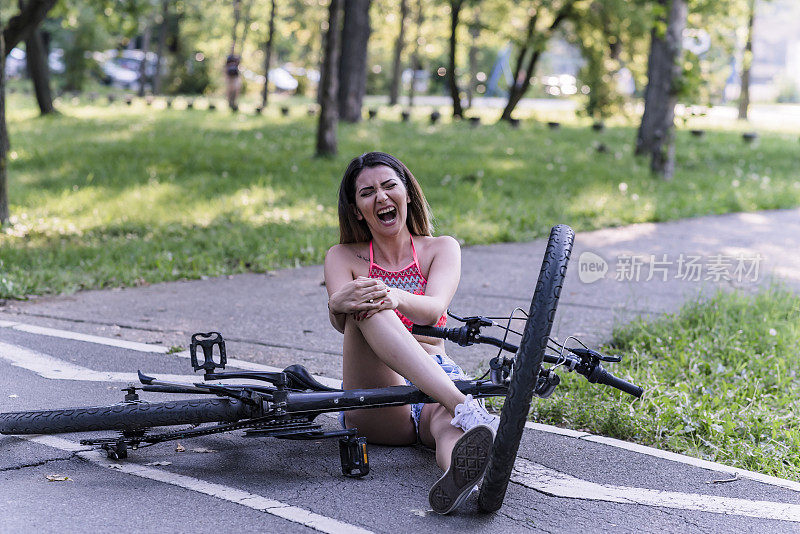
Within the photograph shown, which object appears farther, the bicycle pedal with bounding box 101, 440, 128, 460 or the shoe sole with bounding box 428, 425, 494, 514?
the bicycle pedal with bounding box 101, 440, 128, 460

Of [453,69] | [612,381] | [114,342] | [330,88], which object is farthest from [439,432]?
[453,69]

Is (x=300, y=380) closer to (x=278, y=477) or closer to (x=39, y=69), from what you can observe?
(x=278, y=477)

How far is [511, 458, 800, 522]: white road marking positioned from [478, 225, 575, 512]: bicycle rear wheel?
0.58 m

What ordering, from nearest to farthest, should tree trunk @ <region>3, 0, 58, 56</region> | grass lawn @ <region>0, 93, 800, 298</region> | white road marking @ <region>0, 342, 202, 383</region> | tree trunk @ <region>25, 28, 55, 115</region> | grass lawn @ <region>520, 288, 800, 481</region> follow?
grass lawn @ <region>520, 288, 800, 481</region> → white road marking @ <region>0, 342, 202, 383</region> → grass lawn @ <region>0, 93, 800, 298</region> → tree trunk @ <region>3, 0, 58, 56</region> → tree trunk @ <region>25, 28, 55, 115</region>

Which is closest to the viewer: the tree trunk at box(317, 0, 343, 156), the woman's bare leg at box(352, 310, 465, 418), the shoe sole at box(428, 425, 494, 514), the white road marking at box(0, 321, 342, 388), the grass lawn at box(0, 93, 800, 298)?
the shoe sole at box(428, 425, 494, 514)

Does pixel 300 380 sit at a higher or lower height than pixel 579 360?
lower

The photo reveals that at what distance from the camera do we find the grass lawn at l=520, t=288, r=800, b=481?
4.09 m

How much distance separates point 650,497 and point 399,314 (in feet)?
3.84

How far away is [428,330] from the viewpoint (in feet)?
11.7

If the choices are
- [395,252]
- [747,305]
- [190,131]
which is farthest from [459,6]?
[395,252]

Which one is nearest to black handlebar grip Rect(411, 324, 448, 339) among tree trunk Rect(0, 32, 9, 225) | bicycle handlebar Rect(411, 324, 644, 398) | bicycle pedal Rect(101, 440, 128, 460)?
bicycle handlebar Rect(411, 324, 644, 398)

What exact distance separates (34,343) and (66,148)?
966 cm

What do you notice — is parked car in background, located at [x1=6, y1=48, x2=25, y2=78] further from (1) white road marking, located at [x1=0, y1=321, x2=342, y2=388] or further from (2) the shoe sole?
(2) the shoe sole

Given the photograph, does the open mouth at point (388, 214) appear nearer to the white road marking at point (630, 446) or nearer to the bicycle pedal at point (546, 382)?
the bicycle pedal at point (546, 382)
